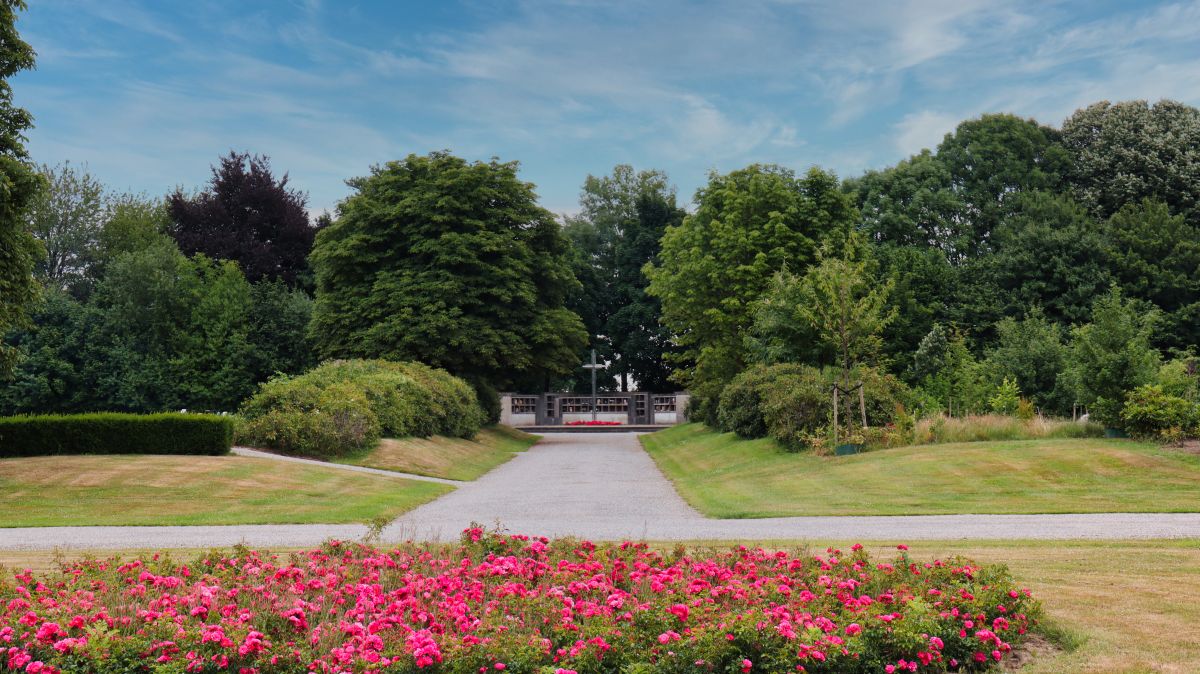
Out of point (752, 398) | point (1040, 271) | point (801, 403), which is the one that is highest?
point (1040, 271)

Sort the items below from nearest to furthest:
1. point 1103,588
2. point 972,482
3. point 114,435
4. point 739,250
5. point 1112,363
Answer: point 1103,588 < point 972,482 < point 1112,363 < point 114,435 < point 739,250

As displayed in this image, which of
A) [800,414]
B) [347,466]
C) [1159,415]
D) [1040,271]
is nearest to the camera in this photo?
[1159,415]

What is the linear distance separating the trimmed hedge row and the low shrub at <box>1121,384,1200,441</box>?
65.0 ft

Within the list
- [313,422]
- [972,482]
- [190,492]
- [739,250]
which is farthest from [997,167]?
[190,492]

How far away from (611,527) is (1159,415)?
12295 millimetres

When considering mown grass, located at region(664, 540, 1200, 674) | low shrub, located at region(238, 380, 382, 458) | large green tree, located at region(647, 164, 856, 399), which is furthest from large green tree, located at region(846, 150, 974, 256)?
mown grass, located at region(664, 540, 1200, 674)

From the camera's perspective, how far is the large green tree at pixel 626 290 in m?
65.0

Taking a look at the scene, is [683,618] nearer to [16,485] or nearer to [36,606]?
[36,606]

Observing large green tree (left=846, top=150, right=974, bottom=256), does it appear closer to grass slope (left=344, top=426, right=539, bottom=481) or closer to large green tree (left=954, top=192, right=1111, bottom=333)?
large green tree (left=954, top=192, right=1111, bottom=333)

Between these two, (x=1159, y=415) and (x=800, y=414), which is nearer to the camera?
(x=1159, y=415)

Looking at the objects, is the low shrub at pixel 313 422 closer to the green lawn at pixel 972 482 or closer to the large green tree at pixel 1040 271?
the green lawn at pixel 972 482

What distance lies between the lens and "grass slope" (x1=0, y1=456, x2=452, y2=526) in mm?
16203

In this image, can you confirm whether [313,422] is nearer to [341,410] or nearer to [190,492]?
[341,410]

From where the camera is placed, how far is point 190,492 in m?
18.5
